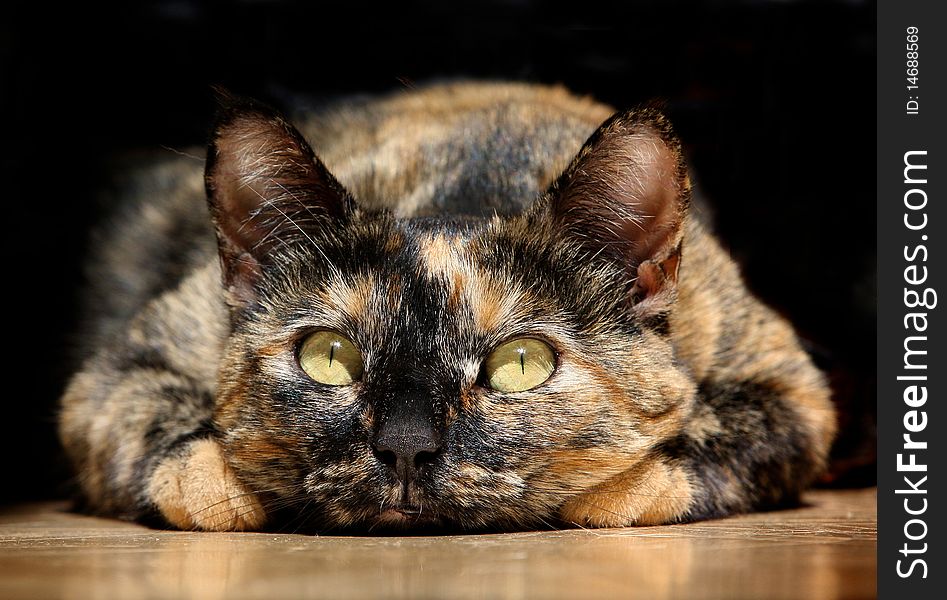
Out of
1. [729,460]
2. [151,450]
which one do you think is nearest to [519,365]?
[729,460]

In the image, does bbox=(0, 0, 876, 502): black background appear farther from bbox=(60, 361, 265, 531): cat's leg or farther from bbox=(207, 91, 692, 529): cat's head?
bbox=(207, 91, 692, 529): cat's head

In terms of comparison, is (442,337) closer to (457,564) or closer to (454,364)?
(454,364)

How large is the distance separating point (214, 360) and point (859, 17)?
266 cm

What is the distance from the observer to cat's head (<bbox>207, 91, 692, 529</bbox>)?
2086 millimetres

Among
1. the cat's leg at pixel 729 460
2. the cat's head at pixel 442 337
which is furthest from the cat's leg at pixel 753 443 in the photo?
the cat's head at pixel 442 337

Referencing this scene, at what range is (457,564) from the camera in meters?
1.71

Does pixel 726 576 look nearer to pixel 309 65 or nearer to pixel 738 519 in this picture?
pixel 738 519

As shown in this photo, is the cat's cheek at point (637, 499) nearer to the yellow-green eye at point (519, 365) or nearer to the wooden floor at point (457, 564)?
the wooden floor at point (457, 564)

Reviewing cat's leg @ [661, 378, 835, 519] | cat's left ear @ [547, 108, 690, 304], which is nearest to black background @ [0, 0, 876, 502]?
cat's leg @ [661, 378, 835, 519]

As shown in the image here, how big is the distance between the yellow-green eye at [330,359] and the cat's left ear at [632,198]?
0.57 m

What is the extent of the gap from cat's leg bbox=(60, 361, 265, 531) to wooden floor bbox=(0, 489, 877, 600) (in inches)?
4.2
